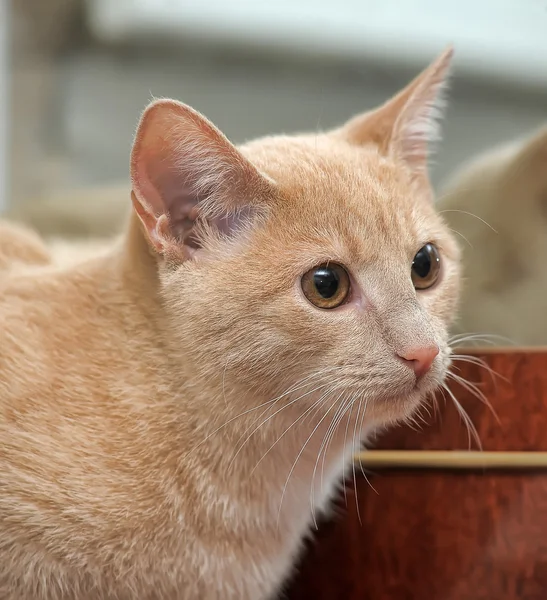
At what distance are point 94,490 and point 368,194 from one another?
0.54m

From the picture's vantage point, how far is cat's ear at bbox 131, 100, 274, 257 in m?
0.80

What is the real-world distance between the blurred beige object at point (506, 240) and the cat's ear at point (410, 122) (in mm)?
128

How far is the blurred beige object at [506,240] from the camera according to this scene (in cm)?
114

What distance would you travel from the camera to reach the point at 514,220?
1.17 meters

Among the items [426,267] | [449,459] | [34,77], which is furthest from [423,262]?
[34,77]

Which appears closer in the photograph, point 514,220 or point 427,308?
point 427,308

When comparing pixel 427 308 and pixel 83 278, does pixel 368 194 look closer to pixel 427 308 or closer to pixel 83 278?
pixel 427 308

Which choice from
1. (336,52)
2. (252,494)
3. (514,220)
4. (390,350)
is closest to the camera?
(390,350)

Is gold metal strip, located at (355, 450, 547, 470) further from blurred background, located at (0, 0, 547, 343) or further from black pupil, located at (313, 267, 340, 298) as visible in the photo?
blurred background, located at (0, 0, 547, 343)

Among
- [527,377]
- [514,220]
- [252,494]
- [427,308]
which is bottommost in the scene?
[252,494]

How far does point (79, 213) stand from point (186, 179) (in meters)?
0.89

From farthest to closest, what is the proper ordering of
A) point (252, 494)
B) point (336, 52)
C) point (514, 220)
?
point (336, 52), point (514, 220), point (252, 494)

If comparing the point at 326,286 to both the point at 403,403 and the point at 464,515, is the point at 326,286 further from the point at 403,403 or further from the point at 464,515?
the point at 464,515

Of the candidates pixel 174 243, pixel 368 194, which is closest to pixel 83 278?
pixel 174 243
